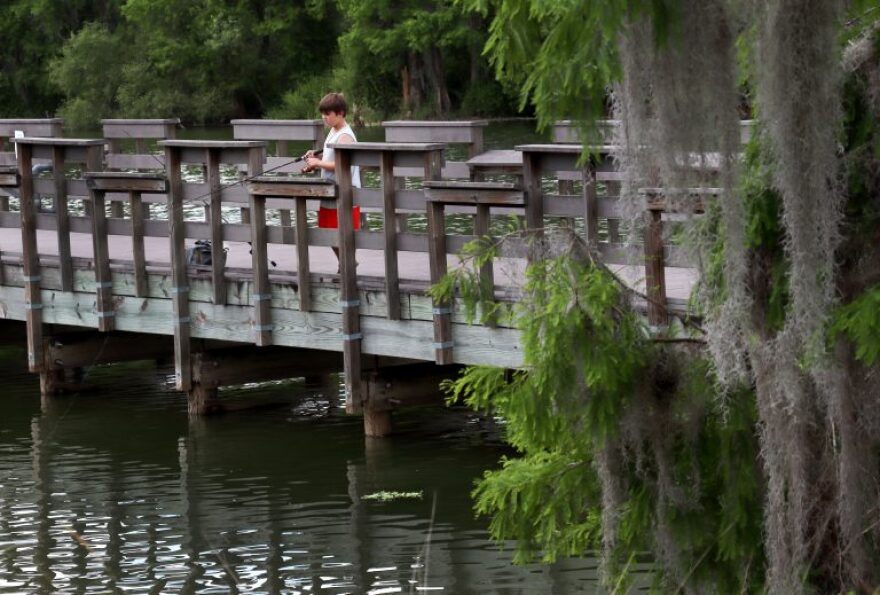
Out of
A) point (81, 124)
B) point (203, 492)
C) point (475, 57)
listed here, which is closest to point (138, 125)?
point (203, 492)

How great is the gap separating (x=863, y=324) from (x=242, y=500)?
7.21 metres

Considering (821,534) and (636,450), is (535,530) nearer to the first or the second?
(636,450)

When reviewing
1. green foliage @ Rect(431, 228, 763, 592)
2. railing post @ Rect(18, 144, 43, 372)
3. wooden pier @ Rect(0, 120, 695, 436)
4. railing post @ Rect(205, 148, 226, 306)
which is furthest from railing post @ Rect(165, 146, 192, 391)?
green foliage @ Rect(431, 228, 763, 592)

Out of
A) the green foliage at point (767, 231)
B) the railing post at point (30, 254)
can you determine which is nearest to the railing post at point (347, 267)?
the railing post at point (30, 254)

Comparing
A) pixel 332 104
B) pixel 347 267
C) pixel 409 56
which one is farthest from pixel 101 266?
pixel 409 56

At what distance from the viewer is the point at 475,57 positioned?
61469mm

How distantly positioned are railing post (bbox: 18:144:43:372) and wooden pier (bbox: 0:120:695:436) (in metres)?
0.01

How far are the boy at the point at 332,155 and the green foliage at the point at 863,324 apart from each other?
7.19m

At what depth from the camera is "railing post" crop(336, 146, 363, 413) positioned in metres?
11.7

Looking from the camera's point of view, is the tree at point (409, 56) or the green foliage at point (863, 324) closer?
the green foliage at point (863, 324)

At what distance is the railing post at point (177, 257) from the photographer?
12.8 metres

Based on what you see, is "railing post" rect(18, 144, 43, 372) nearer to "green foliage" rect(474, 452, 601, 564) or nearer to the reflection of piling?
the reflection of piling

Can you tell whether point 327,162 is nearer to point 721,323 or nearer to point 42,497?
point 42,497

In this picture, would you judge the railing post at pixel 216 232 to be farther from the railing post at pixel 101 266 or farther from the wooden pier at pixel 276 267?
the railing post at pixel 101 266
